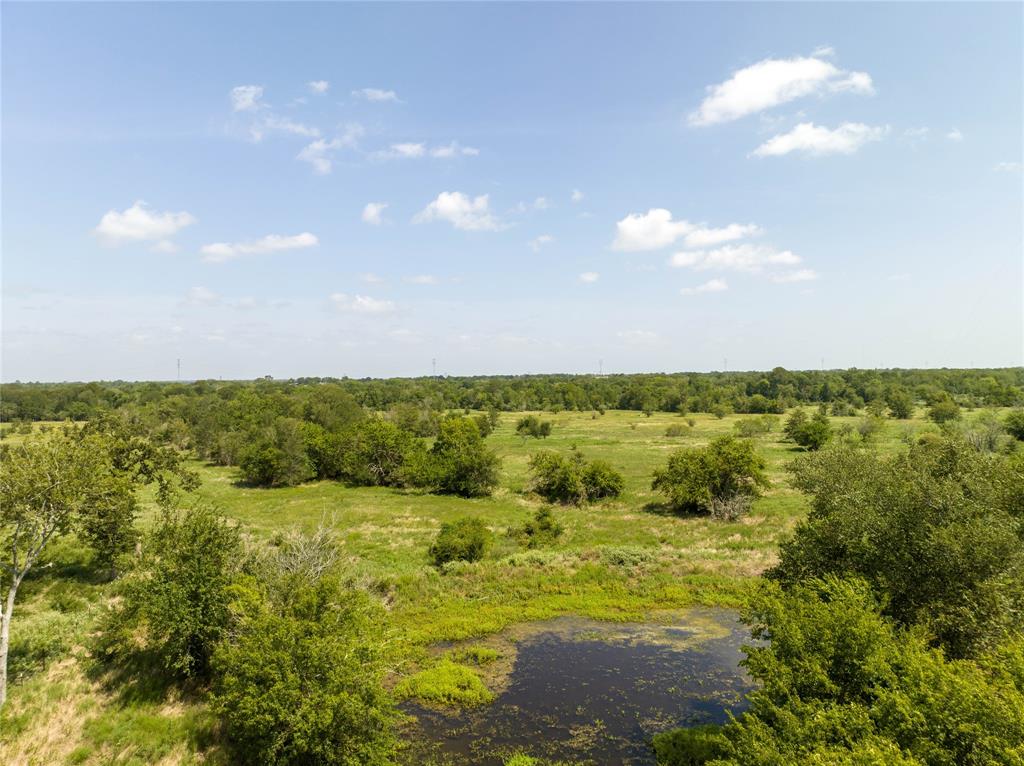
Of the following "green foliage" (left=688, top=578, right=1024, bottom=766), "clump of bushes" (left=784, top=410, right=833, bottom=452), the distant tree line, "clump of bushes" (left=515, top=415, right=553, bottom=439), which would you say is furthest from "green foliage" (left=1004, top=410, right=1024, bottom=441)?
"green foliage" (left=688, top=578, right=1024, bottom=766)

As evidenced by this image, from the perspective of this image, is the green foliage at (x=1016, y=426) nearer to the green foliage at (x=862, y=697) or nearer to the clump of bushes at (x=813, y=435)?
the clump of bushes at (x=813, y=435)

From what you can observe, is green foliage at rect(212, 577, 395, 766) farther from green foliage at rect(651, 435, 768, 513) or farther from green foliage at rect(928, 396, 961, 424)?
green foliage at rect(928, 396, 961, 424)

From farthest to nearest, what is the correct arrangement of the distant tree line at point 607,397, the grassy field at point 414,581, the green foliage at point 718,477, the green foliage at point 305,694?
1. the distant tree line at point 607,397
2. the green foliage at point 718,477
3. the grassy field at point 414,581
4. the green foliage at point 305,694

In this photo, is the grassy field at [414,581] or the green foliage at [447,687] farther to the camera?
the green foliage at [447,687]

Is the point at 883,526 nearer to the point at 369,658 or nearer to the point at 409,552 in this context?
the point at 369,658

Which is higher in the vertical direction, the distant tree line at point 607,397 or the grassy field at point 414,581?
the distant tree line at point 607,397

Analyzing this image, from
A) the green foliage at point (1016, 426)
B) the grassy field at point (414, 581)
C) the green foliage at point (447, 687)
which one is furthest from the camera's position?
the green foliage at point (1016, 426)

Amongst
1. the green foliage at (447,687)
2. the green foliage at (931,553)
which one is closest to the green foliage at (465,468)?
the green foliage at (447,687)

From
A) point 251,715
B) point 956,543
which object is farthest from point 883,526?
point 251,715
